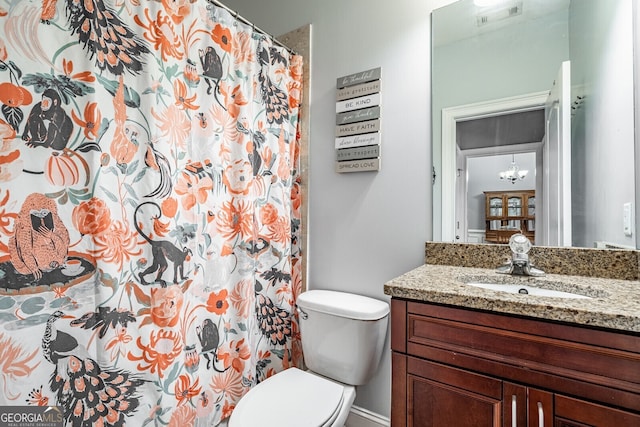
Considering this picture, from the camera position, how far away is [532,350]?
819 millimetres

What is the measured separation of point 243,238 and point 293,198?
49 centimetres

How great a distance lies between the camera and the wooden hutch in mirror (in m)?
1.32

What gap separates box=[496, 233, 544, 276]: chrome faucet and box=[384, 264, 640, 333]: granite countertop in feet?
0.10

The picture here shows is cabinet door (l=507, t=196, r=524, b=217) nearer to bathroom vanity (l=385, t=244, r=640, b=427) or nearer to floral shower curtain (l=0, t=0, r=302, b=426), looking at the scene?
bathroom vanity (l=385, t=244, r=640, b=427)

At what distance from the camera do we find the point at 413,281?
107 cm

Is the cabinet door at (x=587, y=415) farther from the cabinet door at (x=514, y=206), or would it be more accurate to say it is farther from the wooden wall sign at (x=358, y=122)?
the wooden wall sign at (x=358, y=122)

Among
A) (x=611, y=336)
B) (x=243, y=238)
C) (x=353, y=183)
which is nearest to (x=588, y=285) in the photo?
(x=611, y=336)

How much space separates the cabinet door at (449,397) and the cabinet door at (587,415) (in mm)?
132

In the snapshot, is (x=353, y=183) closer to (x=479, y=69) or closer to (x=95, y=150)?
(x=479, y=69)

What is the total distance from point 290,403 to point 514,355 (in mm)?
819

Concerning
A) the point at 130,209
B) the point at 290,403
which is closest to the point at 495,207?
the point at 290,403

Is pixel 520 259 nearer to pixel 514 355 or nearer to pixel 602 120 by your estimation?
pixel 514 355

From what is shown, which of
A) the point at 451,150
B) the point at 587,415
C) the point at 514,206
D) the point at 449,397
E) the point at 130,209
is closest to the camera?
the point at 587,415

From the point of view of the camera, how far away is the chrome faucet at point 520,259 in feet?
3.86
